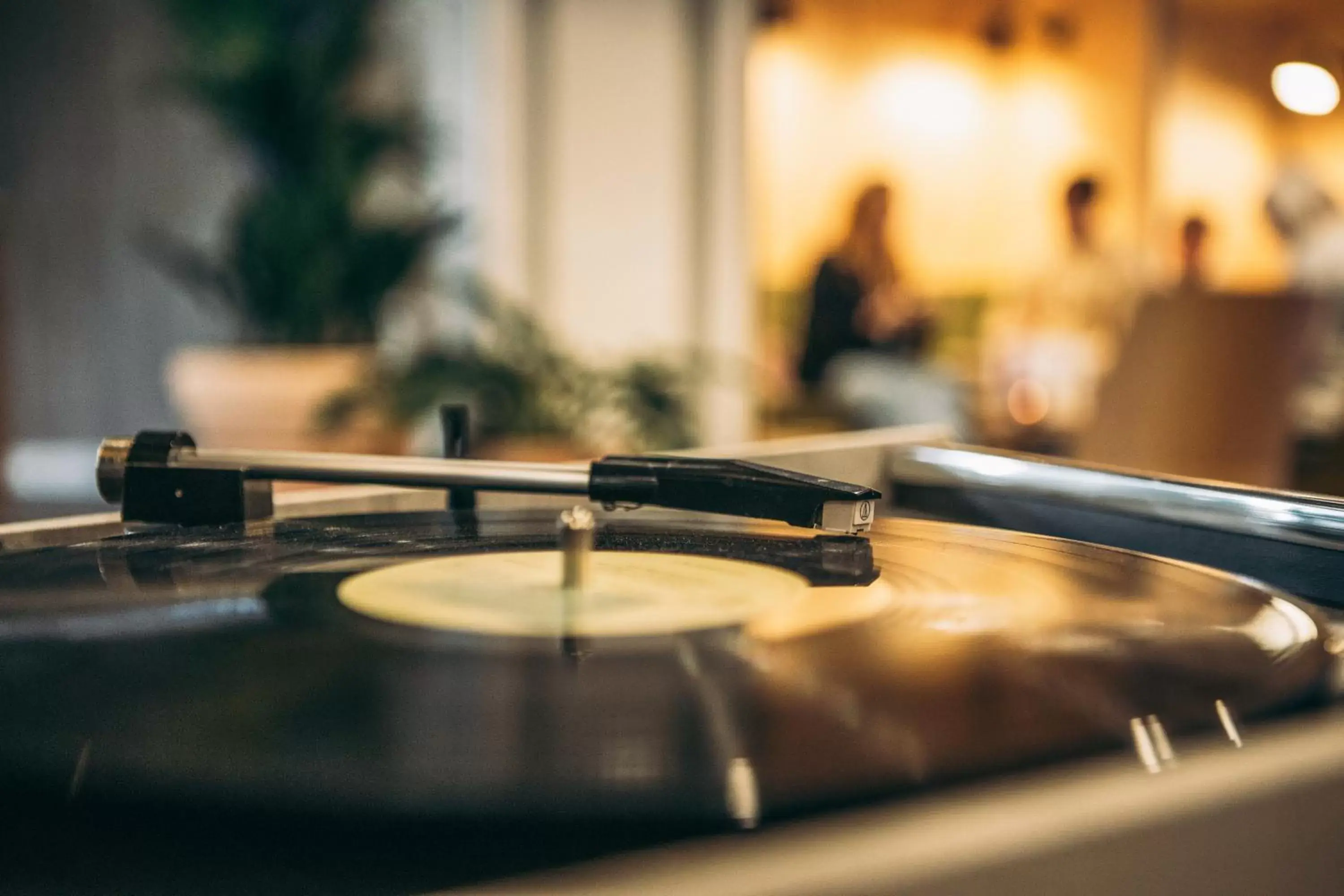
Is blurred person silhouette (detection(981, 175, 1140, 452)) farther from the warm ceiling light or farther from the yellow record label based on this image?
the yellow record label

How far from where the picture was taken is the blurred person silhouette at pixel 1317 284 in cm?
258

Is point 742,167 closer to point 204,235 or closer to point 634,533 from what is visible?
point 204,235

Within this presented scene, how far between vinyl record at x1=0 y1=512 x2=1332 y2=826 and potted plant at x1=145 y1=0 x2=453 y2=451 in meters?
3.12

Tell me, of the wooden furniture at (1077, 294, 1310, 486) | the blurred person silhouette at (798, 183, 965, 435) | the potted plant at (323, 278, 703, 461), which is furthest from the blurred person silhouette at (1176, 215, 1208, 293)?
the potted plant at (323, 278, 703, 461)

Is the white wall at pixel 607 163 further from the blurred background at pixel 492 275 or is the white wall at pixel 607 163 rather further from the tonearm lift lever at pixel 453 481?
the tonearm lift lever at pixel 453 481

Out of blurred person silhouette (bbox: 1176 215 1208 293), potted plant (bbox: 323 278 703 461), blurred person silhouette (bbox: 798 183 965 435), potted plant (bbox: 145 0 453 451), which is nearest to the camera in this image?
potted plant (bbox: 323 278 703 461)

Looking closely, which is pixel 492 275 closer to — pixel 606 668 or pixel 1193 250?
pixel 1193 250

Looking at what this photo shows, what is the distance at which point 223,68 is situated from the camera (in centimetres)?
372

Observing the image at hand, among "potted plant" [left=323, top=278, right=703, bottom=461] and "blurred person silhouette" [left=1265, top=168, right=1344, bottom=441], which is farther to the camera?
"potted plant" [left=323, top=278, right=703, bottom=461]

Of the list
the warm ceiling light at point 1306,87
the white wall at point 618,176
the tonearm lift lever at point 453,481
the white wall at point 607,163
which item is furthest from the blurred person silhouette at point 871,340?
the tonearm lift lever at point 453,481

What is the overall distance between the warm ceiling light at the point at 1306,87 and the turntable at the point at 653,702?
1.63ft

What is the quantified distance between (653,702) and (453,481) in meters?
0.24

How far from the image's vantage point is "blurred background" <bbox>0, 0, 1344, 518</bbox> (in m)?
2.90

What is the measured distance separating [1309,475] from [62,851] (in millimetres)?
3700
